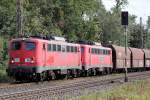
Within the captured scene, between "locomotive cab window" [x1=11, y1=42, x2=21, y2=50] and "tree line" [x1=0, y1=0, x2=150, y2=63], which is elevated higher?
"tree line" [x1=0, y1=0, x2=150, y2=63]

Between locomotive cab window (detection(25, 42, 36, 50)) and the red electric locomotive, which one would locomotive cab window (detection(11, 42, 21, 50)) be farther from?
locomotive cab window (detection(25, 42, 36, 50))

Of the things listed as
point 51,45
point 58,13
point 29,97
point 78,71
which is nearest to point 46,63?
point 51,45

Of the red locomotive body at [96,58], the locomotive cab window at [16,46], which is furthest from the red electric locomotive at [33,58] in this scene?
the red locomotive body at [96,58]

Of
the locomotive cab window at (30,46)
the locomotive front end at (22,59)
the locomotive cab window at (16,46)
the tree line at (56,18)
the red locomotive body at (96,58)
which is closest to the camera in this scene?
the locomotive front end at (22,59)

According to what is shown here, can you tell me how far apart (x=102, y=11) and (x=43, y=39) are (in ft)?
230

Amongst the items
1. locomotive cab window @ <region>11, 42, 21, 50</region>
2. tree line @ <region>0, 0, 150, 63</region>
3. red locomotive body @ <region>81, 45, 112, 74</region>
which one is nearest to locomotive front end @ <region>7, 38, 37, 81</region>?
locomotive cab window @ <region>11, 42, 21, 50</region>

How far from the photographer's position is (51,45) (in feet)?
102

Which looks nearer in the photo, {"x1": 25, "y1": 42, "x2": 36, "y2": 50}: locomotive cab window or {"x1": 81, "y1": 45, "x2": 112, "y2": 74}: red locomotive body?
{"x1": 25, "y1": 42, "x2": 36, "y2": 50}: locomotive cab window

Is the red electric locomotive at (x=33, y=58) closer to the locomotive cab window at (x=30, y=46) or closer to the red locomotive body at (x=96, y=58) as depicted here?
the locomotive cab window at (x=30, y=46)

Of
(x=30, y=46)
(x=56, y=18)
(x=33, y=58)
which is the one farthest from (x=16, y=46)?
(x=56, y=18)

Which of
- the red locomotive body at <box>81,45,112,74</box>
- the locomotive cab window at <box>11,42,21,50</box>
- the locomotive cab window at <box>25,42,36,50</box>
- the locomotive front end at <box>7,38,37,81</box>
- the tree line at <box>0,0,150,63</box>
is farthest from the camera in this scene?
the tree line at <box>0,0,150,63</box>

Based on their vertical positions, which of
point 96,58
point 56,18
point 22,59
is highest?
point 56,18

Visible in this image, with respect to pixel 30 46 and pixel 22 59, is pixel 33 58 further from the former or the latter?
pixel 30 46

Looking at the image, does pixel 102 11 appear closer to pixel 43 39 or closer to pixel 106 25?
pixel 106 25
